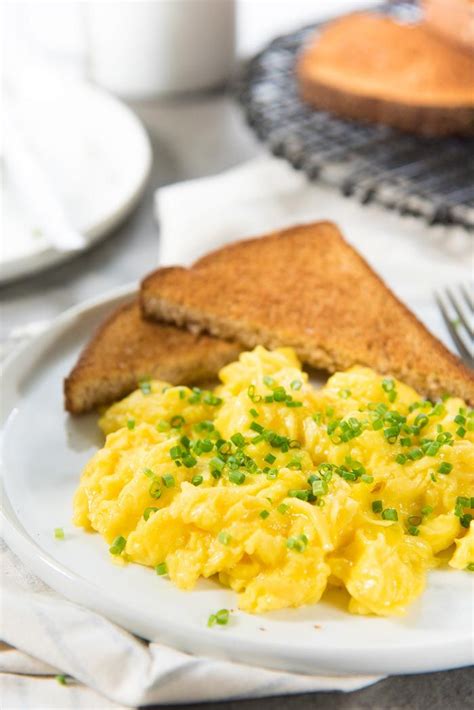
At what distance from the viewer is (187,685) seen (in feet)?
6.46

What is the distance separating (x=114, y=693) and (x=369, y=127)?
2971 mm

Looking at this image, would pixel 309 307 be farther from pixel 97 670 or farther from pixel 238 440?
pixel 97 670

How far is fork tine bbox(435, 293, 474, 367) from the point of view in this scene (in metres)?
2.90

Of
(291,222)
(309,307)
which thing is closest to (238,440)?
(309,307)

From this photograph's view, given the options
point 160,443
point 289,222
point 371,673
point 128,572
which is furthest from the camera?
point 289,222

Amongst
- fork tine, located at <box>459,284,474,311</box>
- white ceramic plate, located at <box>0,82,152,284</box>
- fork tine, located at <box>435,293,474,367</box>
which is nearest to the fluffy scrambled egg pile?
fork tine, located at <box>435,293,474,367</box>

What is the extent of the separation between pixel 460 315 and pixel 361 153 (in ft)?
4.27

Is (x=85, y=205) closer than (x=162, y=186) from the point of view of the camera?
Yes

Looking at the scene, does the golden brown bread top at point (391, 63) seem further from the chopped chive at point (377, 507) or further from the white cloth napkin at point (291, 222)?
the chopped chive at point (377, 507)

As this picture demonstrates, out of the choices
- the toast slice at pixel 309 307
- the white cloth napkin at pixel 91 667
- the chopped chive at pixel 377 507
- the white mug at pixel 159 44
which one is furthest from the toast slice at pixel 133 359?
the white mug at pixel 159 44

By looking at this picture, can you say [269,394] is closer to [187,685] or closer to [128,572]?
[128,572]

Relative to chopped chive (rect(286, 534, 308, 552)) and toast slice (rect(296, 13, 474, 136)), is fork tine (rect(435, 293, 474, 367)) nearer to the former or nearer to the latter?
chopped chive (rect(286, 534, 308, 552))

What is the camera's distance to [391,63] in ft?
13.9

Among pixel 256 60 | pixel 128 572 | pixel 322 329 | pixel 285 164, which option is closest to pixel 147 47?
pixel 256 60
